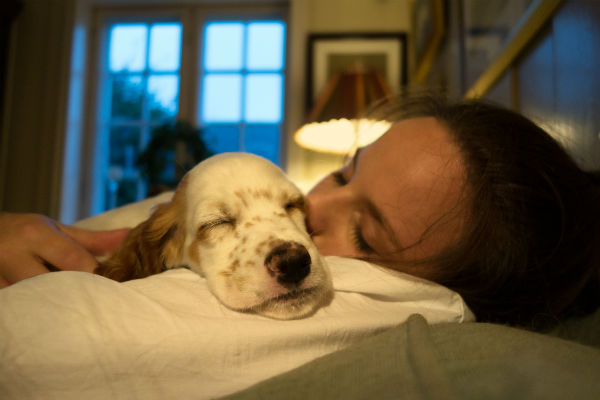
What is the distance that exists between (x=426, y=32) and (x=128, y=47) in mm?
3195

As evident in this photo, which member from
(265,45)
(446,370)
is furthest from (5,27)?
(446,370)

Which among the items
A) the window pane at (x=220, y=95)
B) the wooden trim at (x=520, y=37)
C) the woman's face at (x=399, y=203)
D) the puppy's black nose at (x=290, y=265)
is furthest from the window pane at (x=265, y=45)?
the puppy's black nose at (x=290, y=265)

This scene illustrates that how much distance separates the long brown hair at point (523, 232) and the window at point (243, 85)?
3501 millimetres

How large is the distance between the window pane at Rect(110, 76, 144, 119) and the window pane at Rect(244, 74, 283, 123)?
117 centimetres

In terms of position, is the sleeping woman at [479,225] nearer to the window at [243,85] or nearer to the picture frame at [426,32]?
the picture frame at [426,32]

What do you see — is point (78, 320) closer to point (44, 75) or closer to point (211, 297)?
point (211, 297)

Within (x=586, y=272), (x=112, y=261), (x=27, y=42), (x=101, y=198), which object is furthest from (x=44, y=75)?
(x=586, y=272)

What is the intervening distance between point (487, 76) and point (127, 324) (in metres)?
1.58

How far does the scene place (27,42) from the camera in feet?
13.7

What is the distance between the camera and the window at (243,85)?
4.38 metres

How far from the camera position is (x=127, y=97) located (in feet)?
15.0

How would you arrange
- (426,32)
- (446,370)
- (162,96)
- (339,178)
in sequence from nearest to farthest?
(446,370)
(339,178)
(426,32)
(162,96)

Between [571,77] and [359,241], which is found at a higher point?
[571,77]

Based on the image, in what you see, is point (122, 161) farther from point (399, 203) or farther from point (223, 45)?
point (399, 203)
